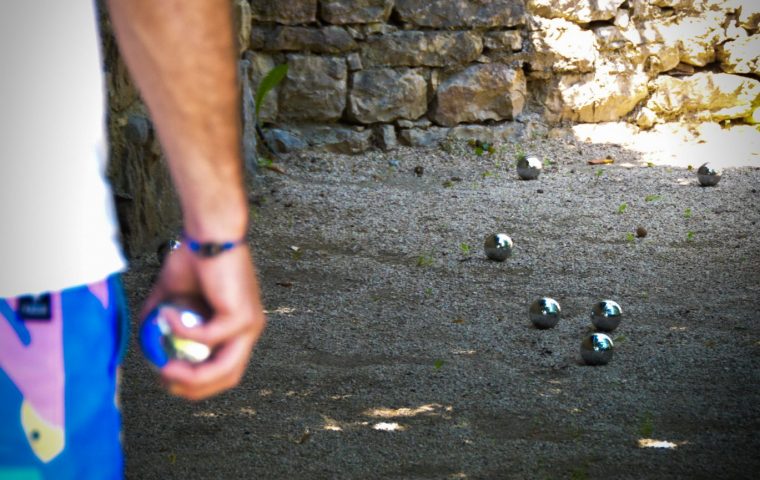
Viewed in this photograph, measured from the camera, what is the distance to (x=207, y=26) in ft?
3.32

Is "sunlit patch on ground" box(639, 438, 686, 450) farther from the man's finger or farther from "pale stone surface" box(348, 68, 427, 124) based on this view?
"pale stone surface" box(348, 68, 427, 124)

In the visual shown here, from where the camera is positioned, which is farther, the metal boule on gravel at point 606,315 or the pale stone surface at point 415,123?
the pale stone surface at point 415,123

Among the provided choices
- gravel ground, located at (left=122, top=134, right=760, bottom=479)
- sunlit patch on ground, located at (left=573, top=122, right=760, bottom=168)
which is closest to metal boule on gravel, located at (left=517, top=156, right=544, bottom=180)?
gravel ground, located at (left=122, top=134, right=760, bottom=479)

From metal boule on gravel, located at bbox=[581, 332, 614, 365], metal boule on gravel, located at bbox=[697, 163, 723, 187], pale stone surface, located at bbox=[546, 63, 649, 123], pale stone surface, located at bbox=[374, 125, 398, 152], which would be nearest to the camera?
metal boule on gravel, located at bbox=[581, 332, 614, 365]

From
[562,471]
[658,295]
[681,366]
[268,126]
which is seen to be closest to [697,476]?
[562,471]

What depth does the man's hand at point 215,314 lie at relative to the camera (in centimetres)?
98

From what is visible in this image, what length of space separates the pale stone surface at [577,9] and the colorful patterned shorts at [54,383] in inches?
270

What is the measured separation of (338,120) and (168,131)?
21.0ft

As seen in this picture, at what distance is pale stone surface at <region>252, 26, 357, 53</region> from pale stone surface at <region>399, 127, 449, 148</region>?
0.75 m

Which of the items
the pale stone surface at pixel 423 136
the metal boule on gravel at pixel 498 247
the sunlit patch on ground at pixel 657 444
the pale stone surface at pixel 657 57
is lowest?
the sunlit patch on ground at pixel 657 444

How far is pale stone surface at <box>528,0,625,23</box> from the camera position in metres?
7.68

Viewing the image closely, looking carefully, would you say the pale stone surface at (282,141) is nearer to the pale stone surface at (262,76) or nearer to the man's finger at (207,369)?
the pale stone surface at (262,76)

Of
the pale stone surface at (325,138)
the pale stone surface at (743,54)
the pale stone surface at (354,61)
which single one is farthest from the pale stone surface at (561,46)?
the pale stone surface at (325,138)

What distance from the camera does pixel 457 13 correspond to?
737 cm
